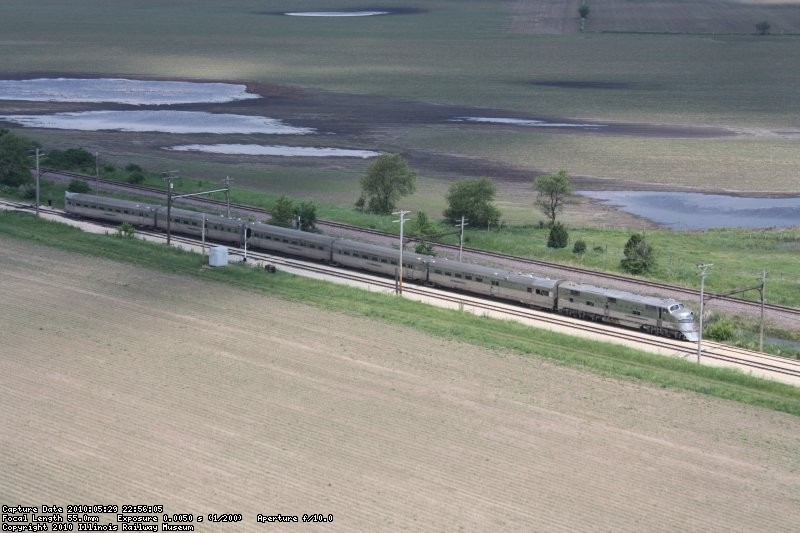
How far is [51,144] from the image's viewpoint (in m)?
128

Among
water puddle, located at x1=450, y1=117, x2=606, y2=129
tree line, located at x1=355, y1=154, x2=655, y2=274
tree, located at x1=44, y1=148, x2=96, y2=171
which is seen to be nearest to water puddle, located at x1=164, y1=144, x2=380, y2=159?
tree, located at x1=44, y1=148, x2=96, y2=171

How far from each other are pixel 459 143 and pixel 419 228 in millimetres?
45186

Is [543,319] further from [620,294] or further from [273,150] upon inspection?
[273,150]

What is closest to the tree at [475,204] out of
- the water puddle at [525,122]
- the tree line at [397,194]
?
the tree line at [397,194]

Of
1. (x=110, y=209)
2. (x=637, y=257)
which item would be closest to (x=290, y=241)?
(x=110, y=209)

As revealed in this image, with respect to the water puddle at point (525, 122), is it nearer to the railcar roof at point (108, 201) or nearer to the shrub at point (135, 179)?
the shrub at point (135, 179)

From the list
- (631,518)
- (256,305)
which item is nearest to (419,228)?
(256,305)

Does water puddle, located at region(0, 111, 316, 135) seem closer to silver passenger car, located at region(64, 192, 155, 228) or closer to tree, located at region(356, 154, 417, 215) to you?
tree, located at region(356, 154, 417, 215)

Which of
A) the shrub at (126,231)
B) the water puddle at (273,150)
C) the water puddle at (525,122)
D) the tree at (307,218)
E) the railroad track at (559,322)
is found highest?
the water puddle at (525,122)

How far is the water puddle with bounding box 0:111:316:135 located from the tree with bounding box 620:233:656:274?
64754mm

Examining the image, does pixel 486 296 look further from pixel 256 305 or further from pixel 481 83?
pixel 481 83

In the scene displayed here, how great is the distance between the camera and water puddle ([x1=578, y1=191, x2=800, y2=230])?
98.1m

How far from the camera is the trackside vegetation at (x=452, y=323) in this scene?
56.0 m

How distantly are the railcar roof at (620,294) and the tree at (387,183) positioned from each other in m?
30.5
